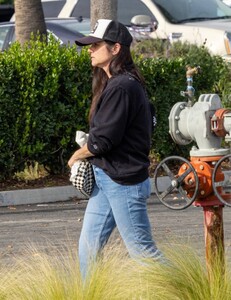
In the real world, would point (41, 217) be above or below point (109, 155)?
below

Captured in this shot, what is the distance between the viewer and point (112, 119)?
5996 mm

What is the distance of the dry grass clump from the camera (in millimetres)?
5277

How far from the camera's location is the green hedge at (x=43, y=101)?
43.7 feet

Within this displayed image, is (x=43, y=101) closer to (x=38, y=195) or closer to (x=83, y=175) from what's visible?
(x=38, y=195)

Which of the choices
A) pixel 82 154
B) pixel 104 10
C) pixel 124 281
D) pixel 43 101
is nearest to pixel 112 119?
pixel 82 154

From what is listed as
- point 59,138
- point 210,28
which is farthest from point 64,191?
point 210,28

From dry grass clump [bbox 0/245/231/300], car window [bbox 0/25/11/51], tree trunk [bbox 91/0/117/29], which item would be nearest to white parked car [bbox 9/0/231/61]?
tree trunk [bbox 91/0/117/29]

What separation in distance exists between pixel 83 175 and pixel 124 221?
0.36 metres

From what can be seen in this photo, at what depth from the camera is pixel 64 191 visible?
13.4 m

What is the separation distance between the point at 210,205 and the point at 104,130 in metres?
0.76

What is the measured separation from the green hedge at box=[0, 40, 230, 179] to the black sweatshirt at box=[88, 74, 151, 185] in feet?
23.5

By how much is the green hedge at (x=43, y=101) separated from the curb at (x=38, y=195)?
56cm

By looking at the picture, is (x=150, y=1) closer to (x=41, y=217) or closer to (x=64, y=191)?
(x=64, y=191)

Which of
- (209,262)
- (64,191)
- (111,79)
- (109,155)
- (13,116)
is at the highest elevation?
(111,79)
